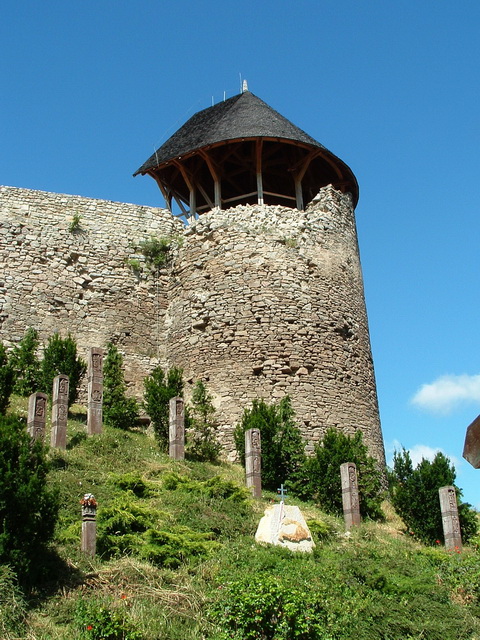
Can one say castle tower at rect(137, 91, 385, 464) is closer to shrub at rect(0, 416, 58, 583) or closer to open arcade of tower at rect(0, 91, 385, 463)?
open arcade of tower at rect(0, 91, 385, 463)

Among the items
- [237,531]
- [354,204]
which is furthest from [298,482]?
[354,204]

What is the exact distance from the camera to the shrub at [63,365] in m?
18.7

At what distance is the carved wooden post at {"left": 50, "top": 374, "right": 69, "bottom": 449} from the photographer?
14859mm

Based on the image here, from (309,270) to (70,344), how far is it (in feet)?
21.9

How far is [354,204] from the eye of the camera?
25.1 meters

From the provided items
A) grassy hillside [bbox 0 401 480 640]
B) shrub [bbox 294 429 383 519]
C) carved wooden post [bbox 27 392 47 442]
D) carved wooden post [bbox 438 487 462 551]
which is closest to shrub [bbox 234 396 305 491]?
shrub [bbox 294 429 383 519]

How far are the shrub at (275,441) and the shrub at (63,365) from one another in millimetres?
4057

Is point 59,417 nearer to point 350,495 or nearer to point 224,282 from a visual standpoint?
point 350,495

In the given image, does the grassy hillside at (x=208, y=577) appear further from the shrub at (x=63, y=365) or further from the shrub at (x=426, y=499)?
the shrub at (x=63, y=365)

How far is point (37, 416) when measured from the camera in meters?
14.9

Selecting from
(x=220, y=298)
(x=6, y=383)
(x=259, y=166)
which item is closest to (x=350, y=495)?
(x=220, y=298)

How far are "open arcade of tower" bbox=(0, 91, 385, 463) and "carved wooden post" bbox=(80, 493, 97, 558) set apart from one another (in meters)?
8.90

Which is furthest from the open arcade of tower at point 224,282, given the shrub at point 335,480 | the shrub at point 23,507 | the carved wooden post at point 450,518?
the shrub at point 23,507

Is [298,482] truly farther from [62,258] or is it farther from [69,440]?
[62,258]
